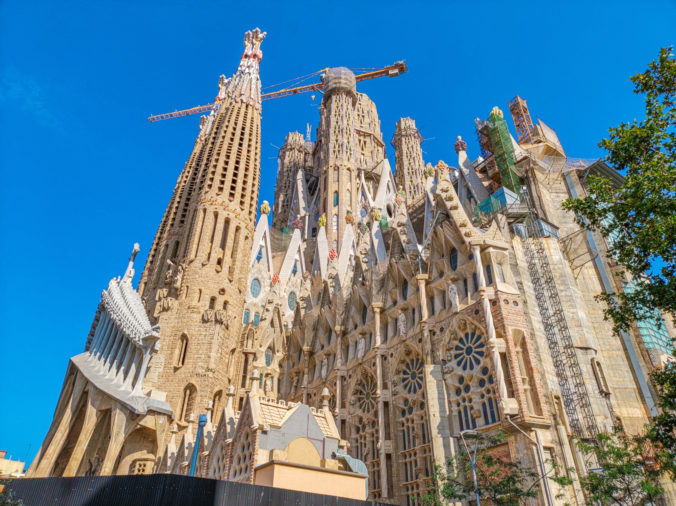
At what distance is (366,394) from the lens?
2311 cm

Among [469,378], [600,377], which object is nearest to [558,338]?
[600,377]

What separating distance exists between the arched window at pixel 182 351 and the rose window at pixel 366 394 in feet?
31.4

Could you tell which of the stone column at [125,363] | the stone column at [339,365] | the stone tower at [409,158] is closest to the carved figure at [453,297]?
the stone column at [339,365]

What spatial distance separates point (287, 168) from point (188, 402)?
3675 cm

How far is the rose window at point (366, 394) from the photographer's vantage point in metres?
22.4

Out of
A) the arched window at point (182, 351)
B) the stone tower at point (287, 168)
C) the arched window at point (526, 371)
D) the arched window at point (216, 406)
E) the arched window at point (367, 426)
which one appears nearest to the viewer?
the arched window at point (526, 371)

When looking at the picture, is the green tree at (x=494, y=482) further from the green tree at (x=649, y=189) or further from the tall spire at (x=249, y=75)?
the tall spire at (x=249, y=75)

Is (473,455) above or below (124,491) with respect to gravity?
above

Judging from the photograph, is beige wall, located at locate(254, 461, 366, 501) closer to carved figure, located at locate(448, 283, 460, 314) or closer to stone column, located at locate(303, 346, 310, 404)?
carved figure, located at locate(448, 283, 460, 314)

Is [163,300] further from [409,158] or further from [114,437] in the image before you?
[409,158]

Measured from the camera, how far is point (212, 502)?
407 inches

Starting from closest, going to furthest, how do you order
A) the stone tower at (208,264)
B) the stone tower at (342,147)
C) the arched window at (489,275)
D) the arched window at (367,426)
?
the arched window at (489,275), the arched window at (367,426), the stone tower at (208,264), the stone tower at (342,147)

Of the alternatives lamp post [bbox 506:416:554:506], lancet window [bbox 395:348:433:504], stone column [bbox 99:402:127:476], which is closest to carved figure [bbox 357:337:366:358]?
lancet window [bbox 395:348:433:504]

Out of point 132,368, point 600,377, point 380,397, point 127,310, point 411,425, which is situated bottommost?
point 411,425
